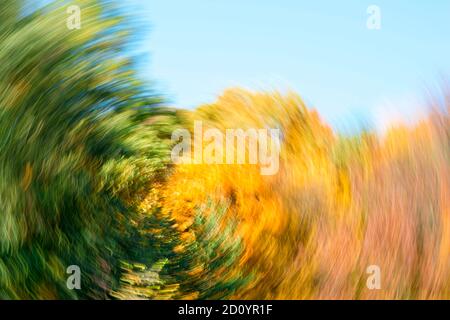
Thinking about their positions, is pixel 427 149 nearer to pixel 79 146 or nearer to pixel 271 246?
pixel 271 246

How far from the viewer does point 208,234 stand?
890 centimetres

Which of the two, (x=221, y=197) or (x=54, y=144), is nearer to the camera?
(x=54, y=144)

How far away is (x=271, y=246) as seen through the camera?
19.9 feet

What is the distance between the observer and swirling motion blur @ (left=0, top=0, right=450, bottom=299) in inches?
163

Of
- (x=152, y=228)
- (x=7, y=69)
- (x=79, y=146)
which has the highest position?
(x=7, y=69)

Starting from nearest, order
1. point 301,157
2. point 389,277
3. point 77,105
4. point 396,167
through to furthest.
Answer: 1. point 389,277
2. point 396,167
3. point 77,105
4. point 301,157

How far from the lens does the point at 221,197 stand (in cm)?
872

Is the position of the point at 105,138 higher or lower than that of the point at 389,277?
higher

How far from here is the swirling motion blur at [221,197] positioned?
4.13 m

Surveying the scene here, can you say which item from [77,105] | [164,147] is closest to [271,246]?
[77,105]

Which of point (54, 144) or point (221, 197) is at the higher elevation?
point (54, 144)
